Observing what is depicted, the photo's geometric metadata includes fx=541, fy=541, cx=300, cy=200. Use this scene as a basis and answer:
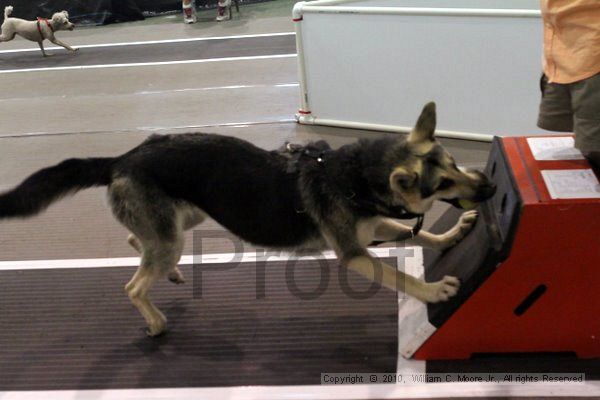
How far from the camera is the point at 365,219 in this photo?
2.17 metres

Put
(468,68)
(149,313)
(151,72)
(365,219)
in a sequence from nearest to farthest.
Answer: (365,219) → (149,313) → (468,68) → (151,72)

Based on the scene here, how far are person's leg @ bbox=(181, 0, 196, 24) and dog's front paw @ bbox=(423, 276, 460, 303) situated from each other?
25.8 ft

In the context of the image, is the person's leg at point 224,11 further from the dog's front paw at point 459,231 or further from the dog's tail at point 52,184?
the dog's front paw at point 459,231

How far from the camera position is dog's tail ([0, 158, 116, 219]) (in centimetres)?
224

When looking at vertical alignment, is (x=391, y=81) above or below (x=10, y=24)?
below

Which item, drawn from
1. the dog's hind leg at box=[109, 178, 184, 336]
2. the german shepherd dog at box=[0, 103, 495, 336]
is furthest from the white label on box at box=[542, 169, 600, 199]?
the dog's hind leg at box=[109, 178, 184, 336]

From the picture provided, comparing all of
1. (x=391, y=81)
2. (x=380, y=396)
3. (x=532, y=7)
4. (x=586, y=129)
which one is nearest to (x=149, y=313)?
(x=380, y=396)

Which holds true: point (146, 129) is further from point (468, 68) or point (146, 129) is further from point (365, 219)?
point (365, 219)

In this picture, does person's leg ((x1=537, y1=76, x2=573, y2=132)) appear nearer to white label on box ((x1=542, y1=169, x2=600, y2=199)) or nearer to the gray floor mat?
white label on box ((x1=542, y1=169, x2=600, y2=199))

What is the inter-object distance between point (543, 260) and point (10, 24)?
8014 mm

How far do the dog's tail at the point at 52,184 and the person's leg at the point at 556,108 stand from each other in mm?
1792

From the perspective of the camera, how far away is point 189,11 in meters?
8.93

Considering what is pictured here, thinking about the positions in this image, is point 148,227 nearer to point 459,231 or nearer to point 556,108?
point 459,231

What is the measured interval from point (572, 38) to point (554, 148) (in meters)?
0.59
